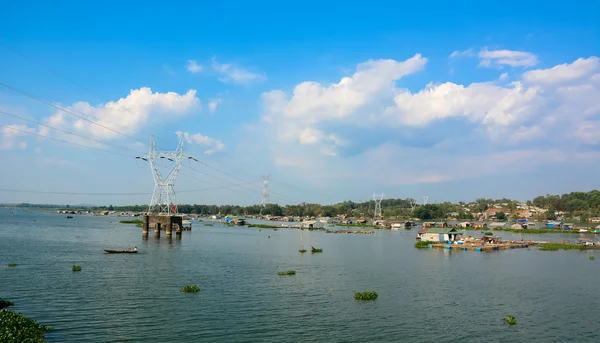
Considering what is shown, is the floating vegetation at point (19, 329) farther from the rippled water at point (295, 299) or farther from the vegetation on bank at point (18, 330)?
the rippled water at point (295, 299)

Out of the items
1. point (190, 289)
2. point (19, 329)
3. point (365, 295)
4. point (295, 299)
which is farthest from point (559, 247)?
point (19, 329)

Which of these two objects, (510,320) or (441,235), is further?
(441,235)

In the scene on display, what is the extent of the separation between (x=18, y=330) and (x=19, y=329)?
1.45ft

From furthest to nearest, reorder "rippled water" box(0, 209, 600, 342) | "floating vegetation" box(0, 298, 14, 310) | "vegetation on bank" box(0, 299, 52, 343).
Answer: "floating vegetation" box(0, 298, 14, 310)
"rippled water" box(0, 209, 600, 342)
"vegetation on bank" box(0, 299, 52, 343)

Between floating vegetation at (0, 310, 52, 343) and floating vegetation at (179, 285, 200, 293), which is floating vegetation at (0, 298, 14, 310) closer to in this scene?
floating vegetation at (0, 310, 52, 343)

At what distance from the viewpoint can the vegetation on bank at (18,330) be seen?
23438 millimetres

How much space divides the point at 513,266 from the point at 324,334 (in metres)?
46.9

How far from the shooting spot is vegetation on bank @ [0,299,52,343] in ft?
76.9

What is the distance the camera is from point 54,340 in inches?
1048

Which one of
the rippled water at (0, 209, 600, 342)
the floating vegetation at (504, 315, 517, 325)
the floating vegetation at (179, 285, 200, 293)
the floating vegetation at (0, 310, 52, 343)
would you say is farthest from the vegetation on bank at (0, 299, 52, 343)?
the floating vegetation at (504, 315, 517, 325)

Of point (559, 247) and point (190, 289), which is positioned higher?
point (190, 289)

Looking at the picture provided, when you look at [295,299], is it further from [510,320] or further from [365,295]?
[510,320]

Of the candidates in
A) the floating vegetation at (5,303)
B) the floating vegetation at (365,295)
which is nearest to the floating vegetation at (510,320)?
the floating vegetation at (365,295)

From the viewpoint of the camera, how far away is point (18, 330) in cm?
2502
